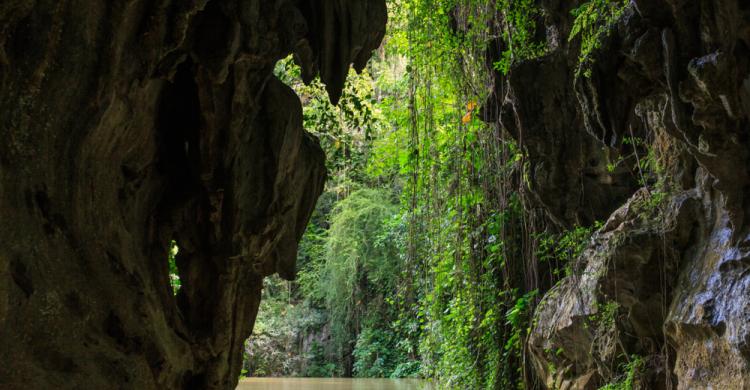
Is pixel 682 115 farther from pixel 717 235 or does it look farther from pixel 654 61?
pixel 717 235

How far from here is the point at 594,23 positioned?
18.7 feet

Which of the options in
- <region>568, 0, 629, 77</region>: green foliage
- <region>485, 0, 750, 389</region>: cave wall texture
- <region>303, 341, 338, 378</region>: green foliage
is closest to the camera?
<region>485, 0, 750, 389</region>: cave wall texture

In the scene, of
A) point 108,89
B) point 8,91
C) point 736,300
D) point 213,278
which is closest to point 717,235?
point 736,300

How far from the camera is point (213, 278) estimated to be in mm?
5211

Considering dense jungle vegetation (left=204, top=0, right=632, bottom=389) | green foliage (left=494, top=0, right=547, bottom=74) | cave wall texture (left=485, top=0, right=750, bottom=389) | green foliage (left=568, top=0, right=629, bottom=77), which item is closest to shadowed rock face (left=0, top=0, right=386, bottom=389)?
green foliage (left=568, top=0, right=629, bottom=77)

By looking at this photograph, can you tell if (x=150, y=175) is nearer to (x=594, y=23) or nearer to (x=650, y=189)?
(x=594, y=23)

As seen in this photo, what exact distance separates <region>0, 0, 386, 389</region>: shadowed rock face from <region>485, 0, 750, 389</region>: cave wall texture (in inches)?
73.1

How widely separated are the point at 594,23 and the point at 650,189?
149 cm

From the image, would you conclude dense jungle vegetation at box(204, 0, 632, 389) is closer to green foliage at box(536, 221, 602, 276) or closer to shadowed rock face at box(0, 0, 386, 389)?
green foliage at box(536, 221, 602, 276)

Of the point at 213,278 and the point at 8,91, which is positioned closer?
the point at 8,91

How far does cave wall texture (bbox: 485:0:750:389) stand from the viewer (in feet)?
15.5

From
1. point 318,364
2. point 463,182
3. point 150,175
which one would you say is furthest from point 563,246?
point 318,364

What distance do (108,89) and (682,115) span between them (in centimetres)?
333

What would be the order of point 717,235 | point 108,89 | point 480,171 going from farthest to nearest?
1. point 480,171
2. point 717,235
3. point 108,89
